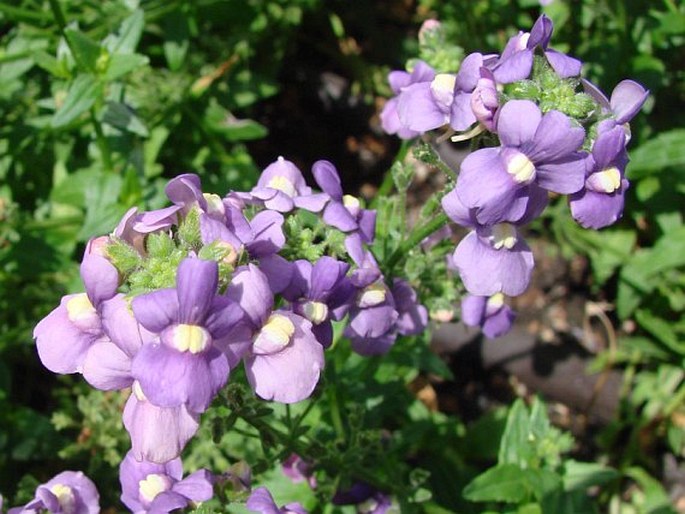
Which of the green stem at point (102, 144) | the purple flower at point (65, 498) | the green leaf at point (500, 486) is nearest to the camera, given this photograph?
the purple flower at point (65, 498)

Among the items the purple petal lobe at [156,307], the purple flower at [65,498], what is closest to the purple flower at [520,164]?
the purple petal lobe at [156,307]

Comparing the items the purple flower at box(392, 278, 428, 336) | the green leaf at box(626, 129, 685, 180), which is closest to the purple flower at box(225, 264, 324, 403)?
the purple flower at box(392, 278, 428, 336)

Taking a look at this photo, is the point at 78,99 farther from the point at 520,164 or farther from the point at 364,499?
the point at 520,164

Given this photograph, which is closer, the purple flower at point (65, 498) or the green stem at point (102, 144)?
the purple flower at point (65, 498)

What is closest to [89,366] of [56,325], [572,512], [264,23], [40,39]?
[56,325]

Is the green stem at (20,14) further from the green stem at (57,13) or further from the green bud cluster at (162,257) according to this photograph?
the green bud cluster at (162,257)

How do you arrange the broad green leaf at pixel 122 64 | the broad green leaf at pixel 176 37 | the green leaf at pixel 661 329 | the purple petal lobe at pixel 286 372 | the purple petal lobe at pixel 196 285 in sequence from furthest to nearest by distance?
the green leaf at pixel 661 329
the broad green leaf at pixel 176 37
the broad green leaf at pixel 122 64
the purple petal lobe at pixel 286 372
the purple petal lobe at pixel 196 285

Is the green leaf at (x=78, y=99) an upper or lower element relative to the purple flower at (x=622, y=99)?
lower
